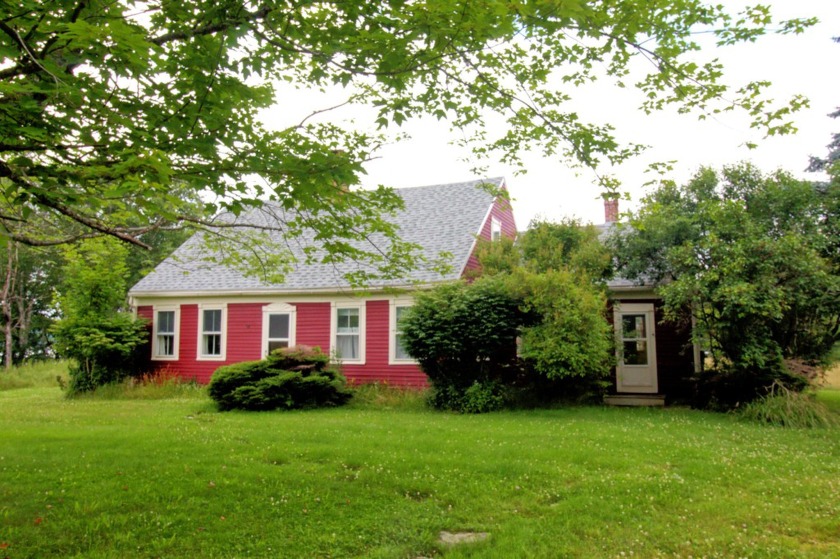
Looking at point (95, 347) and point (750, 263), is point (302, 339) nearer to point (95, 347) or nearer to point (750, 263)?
point (95, 347)

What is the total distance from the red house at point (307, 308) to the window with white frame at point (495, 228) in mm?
33

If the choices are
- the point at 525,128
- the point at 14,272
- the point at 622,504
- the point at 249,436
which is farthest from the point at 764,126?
the point at 14,272

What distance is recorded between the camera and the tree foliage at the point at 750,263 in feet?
35.8

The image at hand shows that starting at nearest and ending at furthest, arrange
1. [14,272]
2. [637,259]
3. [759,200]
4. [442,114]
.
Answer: [442,114]
[759,200]
[637,259]
[14,272]

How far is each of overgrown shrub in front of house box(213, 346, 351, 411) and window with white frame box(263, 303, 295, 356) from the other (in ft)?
11.3

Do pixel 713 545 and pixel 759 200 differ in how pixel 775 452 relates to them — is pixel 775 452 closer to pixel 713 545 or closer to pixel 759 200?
pixel 713 545

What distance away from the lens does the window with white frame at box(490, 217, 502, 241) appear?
1856 centimetres

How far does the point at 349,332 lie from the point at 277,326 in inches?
94.6

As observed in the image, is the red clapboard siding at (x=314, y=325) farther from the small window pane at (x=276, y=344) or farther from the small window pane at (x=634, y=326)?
the small window pane at (x=634, y=326)

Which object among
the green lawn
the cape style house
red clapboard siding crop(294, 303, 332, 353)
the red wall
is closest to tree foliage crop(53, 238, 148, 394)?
the red wall

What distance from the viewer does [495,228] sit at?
18922mm

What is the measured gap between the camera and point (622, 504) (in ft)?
17.5

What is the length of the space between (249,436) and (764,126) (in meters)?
7.72

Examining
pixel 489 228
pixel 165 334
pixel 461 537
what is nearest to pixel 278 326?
pixel 165 334
